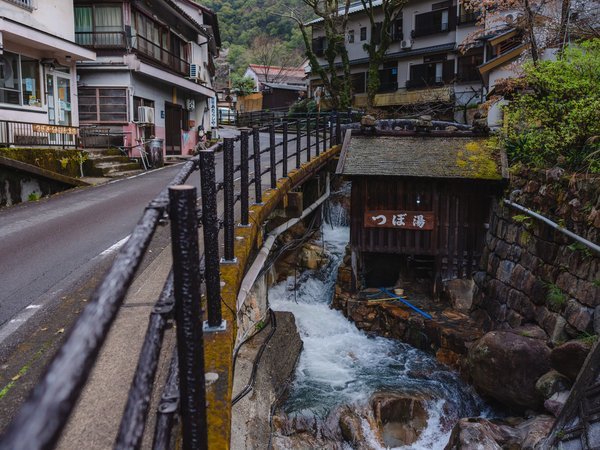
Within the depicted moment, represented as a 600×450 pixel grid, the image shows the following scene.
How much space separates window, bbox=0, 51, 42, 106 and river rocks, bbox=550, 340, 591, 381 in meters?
16.1

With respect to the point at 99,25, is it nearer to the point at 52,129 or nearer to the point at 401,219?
the point at 52,129

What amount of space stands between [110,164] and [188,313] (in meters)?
17.2

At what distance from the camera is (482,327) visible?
1082 centimetres

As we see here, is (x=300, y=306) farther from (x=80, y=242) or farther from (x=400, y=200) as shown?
(x=80, y=242)

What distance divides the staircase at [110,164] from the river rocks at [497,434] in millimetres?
13889

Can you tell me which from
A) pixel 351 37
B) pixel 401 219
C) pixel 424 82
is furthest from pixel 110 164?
pixel 351 37

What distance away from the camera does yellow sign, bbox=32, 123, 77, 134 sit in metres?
14.8

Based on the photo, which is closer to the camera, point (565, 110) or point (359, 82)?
point (565, 110)

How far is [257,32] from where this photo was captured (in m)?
66.3

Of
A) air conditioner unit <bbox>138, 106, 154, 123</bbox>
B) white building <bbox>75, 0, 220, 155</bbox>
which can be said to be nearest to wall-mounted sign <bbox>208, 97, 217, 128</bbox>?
white building <bbox>75, 0, 220, 155</bbox>

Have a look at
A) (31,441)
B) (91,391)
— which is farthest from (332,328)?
(31,441)

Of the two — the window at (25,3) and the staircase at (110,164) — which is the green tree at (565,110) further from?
the window at (25,3)

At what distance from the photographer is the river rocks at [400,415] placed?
850 centimetres

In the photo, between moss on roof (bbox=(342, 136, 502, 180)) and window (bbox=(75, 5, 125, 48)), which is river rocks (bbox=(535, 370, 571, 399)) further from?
window (bbox=(75, 5, 125, 48))
